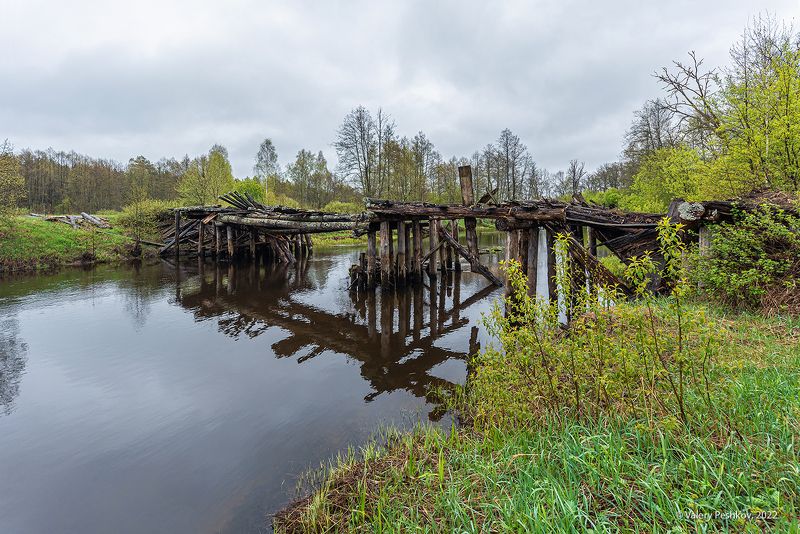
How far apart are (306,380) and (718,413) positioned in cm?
519

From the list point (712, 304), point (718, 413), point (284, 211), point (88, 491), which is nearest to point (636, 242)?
point (712, 304)

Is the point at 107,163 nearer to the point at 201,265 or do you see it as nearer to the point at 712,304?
the point at 201,265

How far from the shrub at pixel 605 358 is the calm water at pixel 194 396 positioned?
5.02ft

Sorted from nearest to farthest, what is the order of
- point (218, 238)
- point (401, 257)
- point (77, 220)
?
point (401, 257), point (218, 238), point (77, 220)

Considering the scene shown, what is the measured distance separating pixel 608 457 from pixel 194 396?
5.45 m

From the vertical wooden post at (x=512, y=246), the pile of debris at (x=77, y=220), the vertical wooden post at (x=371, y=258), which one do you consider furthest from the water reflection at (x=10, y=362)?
the pile of debris at (x=77, y=220)

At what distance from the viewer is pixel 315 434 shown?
4.35 meters

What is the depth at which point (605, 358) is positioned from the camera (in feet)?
9.49

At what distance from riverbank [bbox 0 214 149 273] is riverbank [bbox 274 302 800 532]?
21.9 m

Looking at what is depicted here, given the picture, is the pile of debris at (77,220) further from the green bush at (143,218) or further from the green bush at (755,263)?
the green bush at (755,263)

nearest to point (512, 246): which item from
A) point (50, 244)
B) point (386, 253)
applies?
point (386, 253)

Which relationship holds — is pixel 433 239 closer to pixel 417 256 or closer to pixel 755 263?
pixel 417 256

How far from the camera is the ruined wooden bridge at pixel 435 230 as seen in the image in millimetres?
7234

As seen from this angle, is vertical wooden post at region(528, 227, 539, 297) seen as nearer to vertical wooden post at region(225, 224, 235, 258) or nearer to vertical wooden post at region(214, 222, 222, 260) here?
vertical wooden post at region(225, 224, 235, 258)
